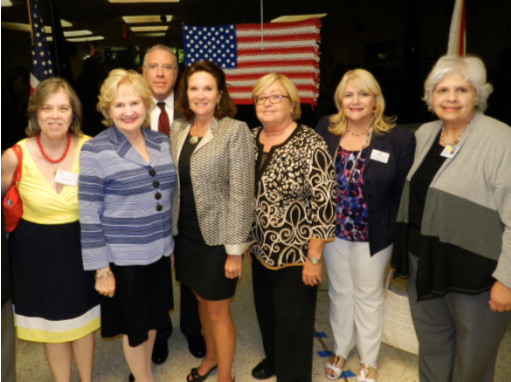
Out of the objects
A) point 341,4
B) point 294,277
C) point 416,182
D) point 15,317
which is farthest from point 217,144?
point 341,4

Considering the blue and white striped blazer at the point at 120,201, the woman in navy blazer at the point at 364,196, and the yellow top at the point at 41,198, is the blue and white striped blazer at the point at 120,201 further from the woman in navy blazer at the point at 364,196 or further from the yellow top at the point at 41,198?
the woman in navy blazer at the point at 364,196

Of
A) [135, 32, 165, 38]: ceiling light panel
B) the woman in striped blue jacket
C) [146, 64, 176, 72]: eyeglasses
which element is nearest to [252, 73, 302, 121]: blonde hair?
the woman in striped blue jacket

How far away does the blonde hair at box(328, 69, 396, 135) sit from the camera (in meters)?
2.14

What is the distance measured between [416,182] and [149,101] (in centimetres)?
138

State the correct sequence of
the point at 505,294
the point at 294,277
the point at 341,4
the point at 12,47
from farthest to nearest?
1. the point at 341,4
2. the point at 12,47
3. the point at 294,277
4. the point at 505,294

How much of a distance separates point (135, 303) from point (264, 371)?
1030mm

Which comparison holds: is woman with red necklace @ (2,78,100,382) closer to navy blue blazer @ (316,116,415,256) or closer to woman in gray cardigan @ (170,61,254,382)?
woman in gray cardigan @ (170,61,254,382)

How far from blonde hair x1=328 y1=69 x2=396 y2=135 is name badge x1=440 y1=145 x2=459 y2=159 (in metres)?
0.42

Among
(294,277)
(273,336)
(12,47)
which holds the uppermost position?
(12,47)

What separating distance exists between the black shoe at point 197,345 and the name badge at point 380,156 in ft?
5.71

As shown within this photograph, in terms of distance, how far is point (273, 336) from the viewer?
236 cm

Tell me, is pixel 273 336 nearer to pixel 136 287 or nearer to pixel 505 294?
pixel 136 287

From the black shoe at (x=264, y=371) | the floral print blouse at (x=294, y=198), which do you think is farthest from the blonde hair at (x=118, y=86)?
the black shoe at (x=264, y=371)

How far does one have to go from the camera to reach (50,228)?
190 centimetres
